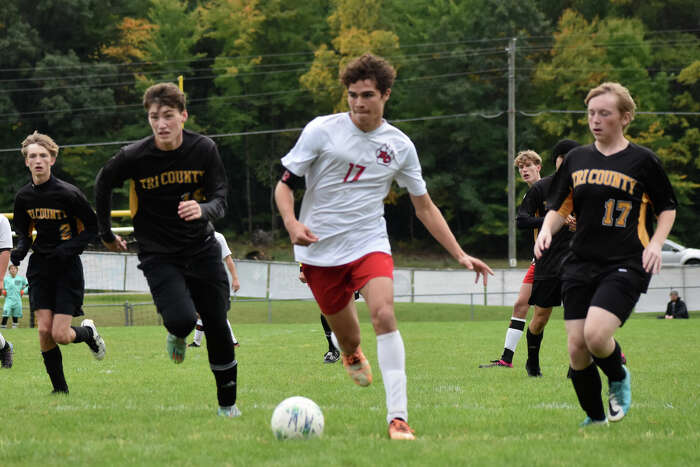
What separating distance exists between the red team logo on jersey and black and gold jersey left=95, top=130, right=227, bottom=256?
45.9 inches

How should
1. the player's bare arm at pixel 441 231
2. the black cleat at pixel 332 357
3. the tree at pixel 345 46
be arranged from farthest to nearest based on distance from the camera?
the tree at pixel 345 46
the black cleat at pixel 332 357
the player's bare arm at pixel 441 231

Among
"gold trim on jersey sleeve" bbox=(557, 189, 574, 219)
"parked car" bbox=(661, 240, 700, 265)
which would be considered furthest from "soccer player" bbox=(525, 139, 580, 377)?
"parked car" bbox=(661, 240, 700, 265)

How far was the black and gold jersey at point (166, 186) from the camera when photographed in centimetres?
621

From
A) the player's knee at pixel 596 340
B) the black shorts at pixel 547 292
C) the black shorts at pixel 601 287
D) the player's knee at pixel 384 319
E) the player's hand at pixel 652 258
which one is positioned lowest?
the black shorts at pixel 547 292

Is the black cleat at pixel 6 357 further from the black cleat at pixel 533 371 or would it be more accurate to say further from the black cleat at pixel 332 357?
the black cleat at pixel 533 371

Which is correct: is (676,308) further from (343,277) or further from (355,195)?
(355,195)

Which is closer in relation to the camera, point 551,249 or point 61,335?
point 61,335

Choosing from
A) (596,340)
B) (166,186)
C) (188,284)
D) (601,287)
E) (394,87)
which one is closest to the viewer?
(596,340)

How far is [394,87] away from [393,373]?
52.2 m

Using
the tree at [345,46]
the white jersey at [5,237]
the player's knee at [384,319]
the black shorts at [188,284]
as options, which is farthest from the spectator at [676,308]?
the tree at [345,46]

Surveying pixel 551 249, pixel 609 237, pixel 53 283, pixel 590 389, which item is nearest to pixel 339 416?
pixel 590 389

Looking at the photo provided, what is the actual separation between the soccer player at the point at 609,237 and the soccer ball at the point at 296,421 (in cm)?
177

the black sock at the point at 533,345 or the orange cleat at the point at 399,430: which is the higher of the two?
the orange cleat at the point at 399,430

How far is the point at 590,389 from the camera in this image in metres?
5.94
